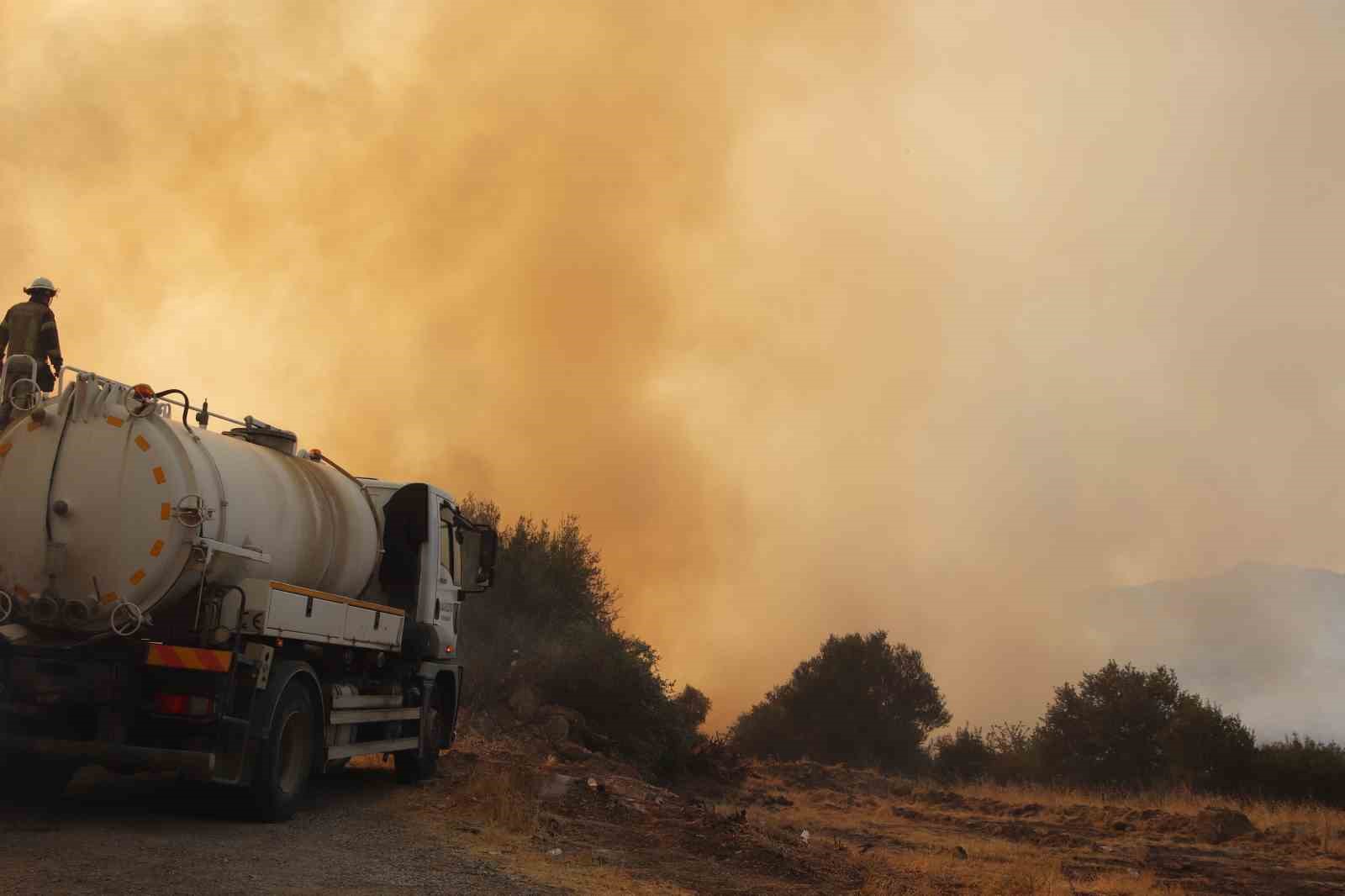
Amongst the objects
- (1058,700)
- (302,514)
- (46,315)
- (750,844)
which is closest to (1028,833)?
(750,844)

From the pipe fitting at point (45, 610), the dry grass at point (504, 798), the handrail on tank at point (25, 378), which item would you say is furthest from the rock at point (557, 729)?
the handrail on tank at point (25, 378)

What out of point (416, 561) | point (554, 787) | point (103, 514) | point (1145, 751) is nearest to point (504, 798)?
point (554, 787)

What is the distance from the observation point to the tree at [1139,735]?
30656 mm

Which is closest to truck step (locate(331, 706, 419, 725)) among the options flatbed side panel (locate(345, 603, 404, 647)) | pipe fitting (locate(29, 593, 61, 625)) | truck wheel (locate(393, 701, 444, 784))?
truck wheel (locate(393, 701, 444, 784))

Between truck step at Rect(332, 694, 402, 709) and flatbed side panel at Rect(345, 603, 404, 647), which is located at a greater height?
flatbed side panel at Rect(345, 603, 404, 647)

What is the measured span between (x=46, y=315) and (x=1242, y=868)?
16.2 m

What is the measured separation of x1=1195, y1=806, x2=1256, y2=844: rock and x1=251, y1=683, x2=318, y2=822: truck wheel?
1475cm

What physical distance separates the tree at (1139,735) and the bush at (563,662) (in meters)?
13.6

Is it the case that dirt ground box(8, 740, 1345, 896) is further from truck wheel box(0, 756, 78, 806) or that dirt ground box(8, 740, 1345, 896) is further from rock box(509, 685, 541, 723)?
rock box(509, 685, 541, 723)

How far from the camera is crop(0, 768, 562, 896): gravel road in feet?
25.6

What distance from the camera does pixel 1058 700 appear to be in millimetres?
38062

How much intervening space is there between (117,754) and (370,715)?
359 centimetres

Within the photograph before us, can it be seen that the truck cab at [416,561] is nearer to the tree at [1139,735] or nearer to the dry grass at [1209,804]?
the dry grass at [1209,804]

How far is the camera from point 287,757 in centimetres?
1119
